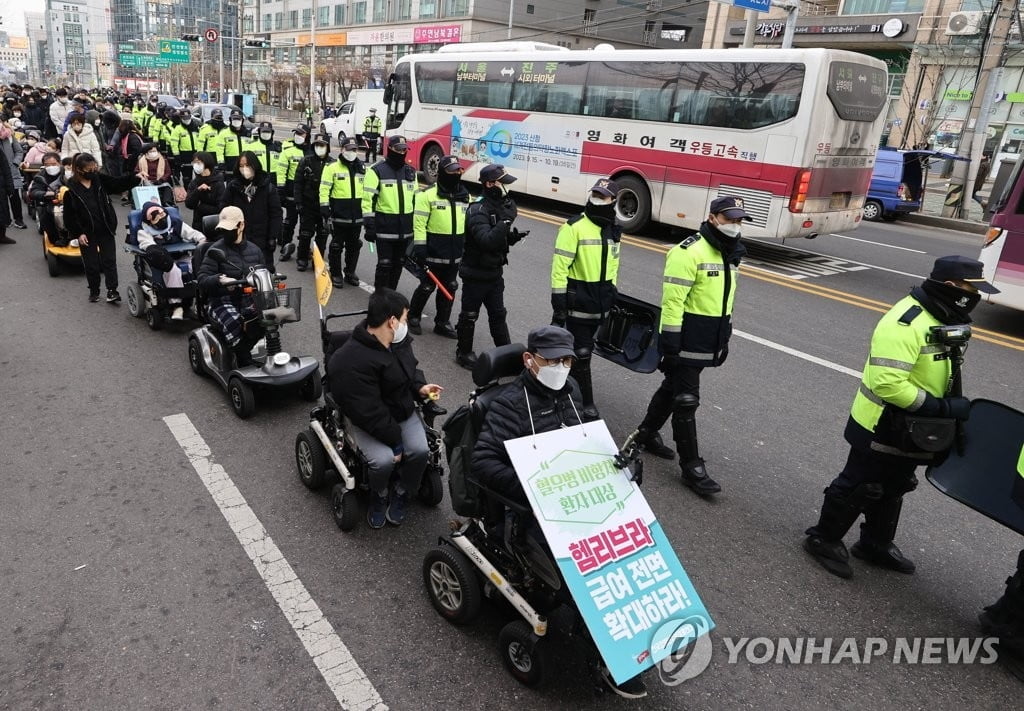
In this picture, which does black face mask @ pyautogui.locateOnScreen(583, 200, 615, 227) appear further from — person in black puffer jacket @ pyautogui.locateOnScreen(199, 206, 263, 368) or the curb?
the curb

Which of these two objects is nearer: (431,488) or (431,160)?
(431,488)

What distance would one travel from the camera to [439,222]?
7.15 metres

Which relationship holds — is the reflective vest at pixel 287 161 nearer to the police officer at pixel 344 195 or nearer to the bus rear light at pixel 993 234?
the police officer at pixel 344 195

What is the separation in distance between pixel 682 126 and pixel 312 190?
7217mm

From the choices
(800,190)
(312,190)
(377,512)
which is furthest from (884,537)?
(800,190)

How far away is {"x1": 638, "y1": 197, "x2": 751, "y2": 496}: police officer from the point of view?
4676mm

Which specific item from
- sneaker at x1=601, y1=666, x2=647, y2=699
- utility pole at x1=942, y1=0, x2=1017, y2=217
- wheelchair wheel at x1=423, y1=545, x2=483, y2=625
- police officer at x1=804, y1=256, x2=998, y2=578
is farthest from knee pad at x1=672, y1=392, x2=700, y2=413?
utility pole at x1=942, y1=0, x2=1017, y2=217

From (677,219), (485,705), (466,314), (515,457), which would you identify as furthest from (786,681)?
(677,219)

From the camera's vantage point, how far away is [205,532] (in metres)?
4.10

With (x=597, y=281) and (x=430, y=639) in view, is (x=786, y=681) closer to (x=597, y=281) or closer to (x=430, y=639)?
(x=430, y=639)

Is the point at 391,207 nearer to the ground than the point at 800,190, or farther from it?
nearer to the ground

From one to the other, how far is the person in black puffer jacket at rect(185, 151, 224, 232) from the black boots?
26.2 ft

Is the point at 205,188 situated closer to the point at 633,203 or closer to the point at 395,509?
the point at 395,509

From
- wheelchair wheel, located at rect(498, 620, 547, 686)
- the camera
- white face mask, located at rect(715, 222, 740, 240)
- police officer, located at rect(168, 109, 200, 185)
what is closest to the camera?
wheelchair wheel, located at rect(498, 620, 547, 686)
